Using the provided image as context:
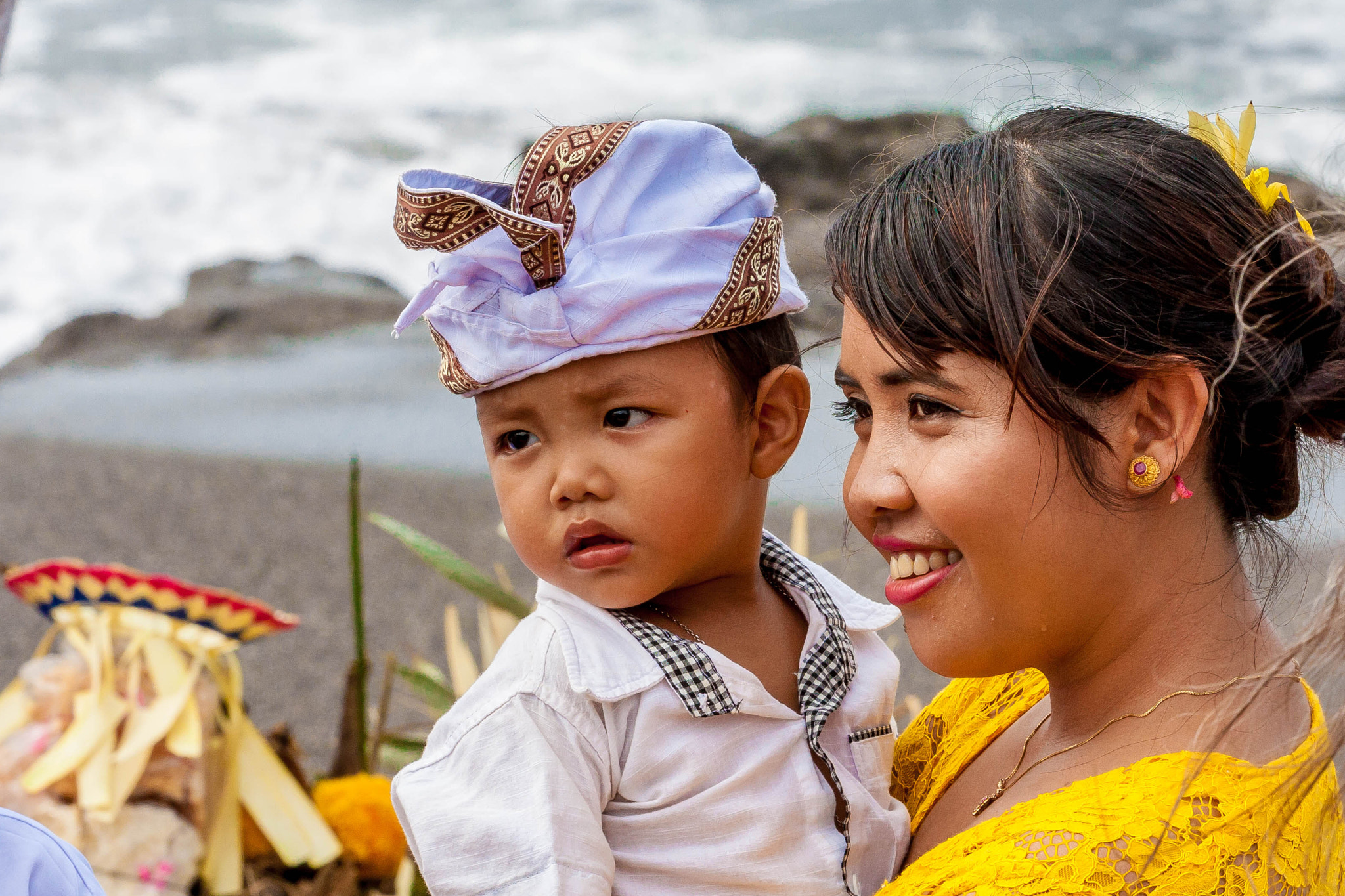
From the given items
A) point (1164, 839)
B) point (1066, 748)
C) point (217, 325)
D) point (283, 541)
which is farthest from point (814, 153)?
point (1164, 839)

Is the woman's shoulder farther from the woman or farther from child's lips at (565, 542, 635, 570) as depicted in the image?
child's lips at (565, 542, 635, 570)

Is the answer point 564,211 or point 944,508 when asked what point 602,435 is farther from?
point 944,508

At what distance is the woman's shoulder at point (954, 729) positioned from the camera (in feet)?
4.60

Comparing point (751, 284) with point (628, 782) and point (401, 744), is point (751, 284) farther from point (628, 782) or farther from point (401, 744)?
point (401, 744)

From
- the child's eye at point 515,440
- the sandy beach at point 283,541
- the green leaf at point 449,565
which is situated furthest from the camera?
the sandy beach at point 283,541

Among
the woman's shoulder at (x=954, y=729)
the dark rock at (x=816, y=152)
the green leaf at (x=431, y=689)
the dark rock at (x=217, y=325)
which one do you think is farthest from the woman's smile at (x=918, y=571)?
the dark rock at (x=217, y=325)

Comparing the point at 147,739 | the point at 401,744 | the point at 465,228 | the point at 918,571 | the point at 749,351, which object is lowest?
the point at 401,744

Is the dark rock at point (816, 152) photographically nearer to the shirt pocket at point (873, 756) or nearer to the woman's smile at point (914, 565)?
the shirt pocket at point (873, 756)

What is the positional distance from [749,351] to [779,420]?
10 centimetres

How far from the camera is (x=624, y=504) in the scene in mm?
1244

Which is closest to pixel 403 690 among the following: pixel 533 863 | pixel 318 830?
pixel 318 830

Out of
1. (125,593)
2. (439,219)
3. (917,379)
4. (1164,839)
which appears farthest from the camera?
(125,593)

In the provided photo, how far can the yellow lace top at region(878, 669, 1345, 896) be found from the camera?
973 mm

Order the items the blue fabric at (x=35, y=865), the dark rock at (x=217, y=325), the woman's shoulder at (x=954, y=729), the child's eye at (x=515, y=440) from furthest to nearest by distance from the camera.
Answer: the dark rock at (x=217, y=325), the woman's shoulder at (x=954, y=729), the child's eye at (x=515, y=440), the blue fabric at (x=35, y=865)
